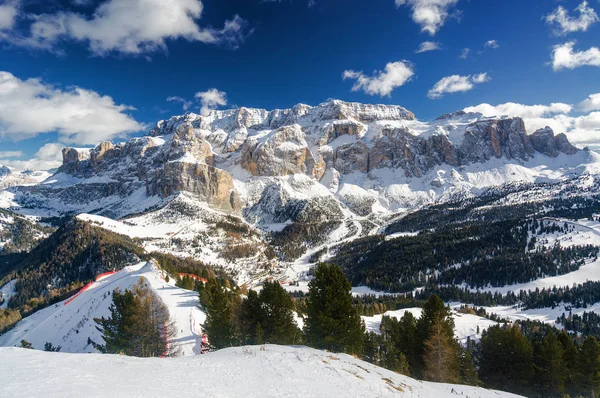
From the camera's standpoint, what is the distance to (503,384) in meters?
32.2

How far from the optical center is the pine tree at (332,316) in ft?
79.5

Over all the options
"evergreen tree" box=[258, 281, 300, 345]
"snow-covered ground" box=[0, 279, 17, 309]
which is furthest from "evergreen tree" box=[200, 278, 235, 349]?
"snow-covered ground" box=[0, 279, 17, 309]

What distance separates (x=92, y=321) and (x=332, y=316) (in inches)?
1491

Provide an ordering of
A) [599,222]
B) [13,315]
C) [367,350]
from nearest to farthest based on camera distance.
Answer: [367,350]
[13,315]
[599,222]

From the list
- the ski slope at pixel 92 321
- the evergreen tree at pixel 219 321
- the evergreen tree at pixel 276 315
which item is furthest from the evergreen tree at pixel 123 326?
the evergreen tree at pixel 276 315

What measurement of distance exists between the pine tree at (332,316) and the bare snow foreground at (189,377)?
939 centimetres

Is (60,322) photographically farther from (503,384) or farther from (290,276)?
(290,276)

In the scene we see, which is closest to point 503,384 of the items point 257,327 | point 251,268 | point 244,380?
point 257,327

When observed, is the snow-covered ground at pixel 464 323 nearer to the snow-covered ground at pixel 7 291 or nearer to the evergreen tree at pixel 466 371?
the evergreen tree at pixel 466 371

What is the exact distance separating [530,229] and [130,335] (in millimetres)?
207652

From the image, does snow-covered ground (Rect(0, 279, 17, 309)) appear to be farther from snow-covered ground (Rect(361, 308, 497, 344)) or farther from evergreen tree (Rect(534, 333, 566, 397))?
evergreen tree (Rect(534, 333, 566, 397))

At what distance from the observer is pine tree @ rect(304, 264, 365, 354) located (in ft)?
79.5

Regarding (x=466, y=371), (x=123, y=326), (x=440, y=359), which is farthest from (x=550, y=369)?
(x=123, y=326)

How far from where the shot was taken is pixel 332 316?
24750 millimetres
